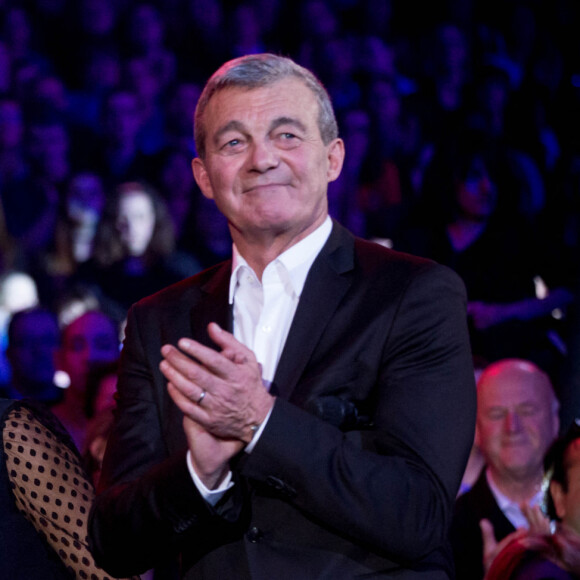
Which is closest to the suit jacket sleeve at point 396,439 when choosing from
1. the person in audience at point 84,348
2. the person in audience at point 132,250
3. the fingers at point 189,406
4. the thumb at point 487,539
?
the fingers at point 189,406

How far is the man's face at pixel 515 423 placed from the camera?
10.8 ft

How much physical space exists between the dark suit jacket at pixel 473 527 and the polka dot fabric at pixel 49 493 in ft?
5.46

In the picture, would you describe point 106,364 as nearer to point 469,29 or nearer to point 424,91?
point 424,91

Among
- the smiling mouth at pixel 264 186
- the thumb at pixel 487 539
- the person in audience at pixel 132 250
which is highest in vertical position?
the smiling mouth at pixel 264 186

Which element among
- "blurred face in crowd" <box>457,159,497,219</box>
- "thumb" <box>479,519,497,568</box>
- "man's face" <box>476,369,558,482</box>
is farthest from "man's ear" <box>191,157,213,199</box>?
"blurred face in crowd" <box>457,159,497,219</box>

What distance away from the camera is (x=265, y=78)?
5.43ft

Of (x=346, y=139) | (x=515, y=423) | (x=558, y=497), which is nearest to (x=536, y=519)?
(x=558, y=497)

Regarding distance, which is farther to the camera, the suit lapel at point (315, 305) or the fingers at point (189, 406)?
the suit lapel at point (315, 305)

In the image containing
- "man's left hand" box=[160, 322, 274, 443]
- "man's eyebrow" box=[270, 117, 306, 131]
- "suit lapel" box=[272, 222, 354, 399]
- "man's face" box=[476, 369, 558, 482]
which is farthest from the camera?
"man's face" box=[476, 369, 558, 482]

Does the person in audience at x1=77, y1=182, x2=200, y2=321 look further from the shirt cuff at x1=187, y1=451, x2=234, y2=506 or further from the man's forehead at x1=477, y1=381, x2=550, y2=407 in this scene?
the shirt cuff at x1=187, y1=451, x2=234, y2=506

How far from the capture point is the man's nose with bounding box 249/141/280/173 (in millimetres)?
1618

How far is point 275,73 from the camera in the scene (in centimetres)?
166

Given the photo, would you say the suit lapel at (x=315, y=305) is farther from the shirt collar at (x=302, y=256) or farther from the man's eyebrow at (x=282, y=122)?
the man's eyebrow at (x=282, y=122)

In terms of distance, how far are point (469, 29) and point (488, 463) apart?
2833mm
